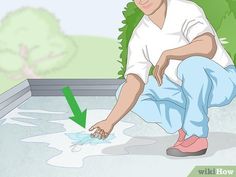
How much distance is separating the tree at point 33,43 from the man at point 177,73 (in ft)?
6.35

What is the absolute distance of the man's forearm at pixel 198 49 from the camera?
2.56 meters

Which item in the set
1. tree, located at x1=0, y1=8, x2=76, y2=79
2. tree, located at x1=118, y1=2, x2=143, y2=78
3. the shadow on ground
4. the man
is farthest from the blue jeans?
tree, located at x1=0, y1=8, x2=76, y2=79

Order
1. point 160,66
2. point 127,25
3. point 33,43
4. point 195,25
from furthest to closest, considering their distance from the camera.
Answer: point 33,43 → point 127,25 → point 195,25 → point 160,66

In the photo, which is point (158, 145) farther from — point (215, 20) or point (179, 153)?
point (215, 20)

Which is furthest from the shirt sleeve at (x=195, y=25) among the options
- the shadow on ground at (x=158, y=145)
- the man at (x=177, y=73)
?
the shadow on ground at (x=158, y=145)

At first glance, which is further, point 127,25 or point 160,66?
point 127,25

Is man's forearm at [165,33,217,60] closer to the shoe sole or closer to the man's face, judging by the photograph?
the man's face

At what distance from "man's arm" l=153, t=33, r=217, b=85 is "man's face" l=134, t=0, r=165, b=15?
190 mm

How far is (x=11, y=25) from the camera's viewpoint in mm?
4801

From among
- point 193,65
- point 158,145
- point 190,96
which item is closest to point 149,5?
point 193,65

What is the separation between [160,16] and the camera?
2646 mm

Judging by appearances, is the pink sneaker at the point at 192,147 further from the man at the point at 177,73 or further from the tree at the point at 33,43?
the tree at the point at 33,43

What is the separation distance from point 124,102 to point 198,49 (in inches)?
15.4

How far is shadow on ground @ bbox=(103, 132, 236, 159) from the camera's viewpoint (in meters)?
2.98
